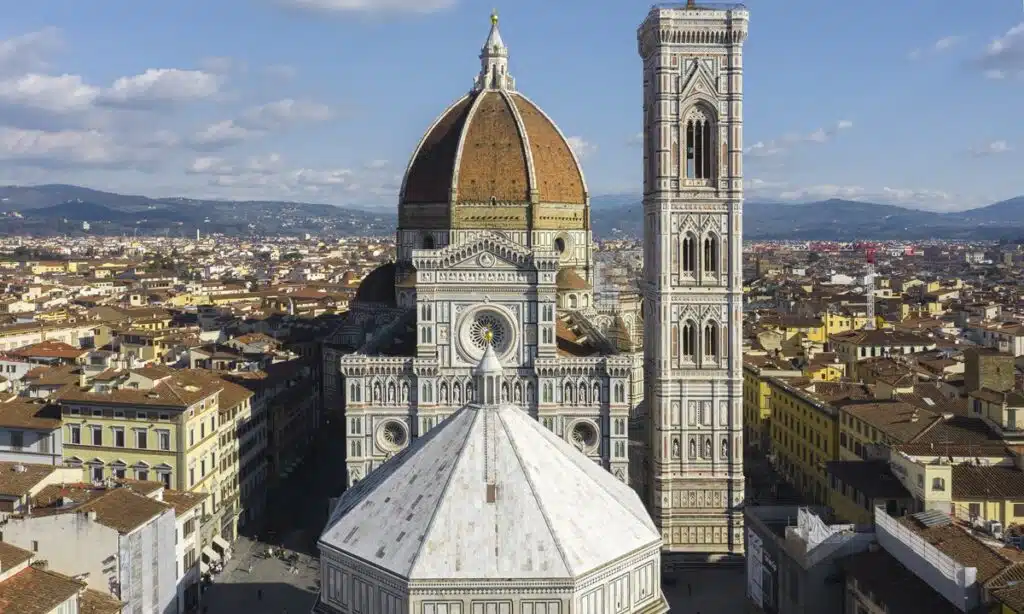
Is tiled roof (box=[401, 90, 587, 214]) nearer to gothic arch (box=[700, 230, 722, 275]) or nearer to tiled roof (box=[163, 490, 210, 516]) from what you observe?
gothic arch (box=[700, 230, 722, 275])

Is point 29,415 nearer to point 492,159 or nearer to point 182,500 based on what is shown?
point 182,500

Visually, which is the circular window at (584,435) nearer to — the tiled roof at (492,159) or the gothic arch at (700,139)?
the gothic arch at (700,139)

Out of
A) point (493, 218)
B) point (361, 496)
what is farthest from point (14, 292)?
point (361, 496)

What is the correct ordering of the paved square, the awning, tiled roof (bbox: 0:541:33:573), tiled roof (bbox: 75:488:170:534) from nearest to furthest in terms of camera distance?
tiled roof (bbox: 0:541:33:573) → tiled roof (bbox: 75:488:170:534) → the paved square → the awning

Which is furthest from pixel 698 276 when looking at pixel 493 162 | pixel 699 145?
pixel 493 162

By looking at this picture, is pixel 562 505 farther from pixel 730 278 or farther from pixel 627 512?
pixel 730 278

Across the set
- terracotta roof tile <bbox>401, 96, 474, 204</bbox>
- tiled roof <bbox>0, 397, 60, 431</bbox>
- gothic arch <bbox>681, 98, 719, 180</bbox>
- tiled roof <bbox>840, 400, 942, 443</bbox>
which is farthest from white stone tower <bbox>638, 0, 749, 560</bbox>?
tiled roof <bbox>0, 397, 60, 431</bbox>
